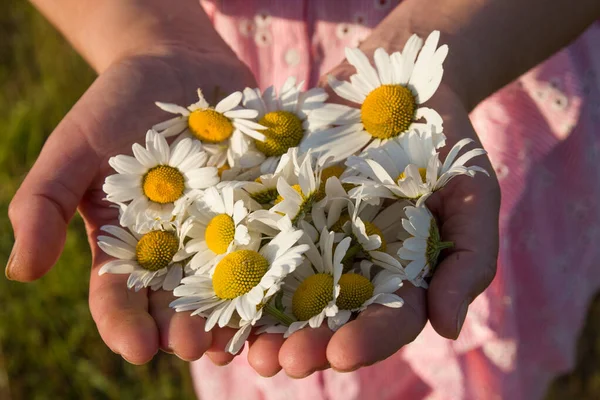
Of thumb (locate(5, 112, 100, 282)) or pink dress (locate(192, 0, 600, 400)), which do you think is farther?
pink dress (locate(192, 0, 600, 400))

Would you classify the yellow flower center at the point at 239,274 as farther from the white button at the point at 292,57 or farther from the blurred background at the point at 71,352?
the blurred background at the point at 71,352

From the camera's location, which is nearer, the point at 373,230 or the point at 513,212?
the point at 373,230

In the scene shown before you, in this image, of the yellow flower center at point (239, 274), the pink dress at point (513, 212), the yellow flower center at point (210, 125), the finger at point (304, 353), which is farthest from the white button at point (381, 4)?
the finger at point (304, 353)

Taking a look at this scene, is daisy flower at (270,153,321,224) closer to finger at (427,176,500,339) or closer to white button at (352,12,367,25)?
finger at (427,176,500,339)

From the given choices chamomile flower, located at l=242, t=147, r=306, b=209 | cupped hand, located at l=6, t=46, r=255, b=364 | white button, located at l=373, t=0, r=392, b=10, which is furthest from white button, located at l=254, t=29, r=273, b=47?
chamomile flower, located at l=242, t=147, r=306, b=209

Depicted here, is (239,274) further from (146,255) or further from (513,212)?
(513,212)

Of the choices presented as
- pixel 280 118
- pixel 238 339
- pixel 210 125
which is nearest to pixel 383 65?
pixel 280 118
